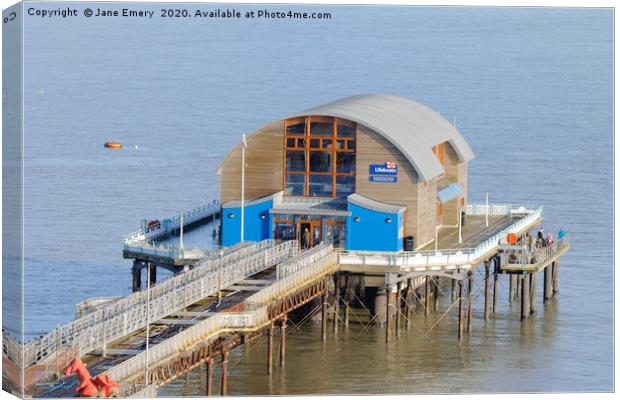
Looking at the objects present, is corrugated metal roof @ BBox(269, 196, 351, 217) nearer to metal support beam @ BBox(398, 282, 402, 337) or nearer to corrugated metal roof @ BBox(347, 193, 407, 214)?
corrugated metal roof @ BBox(347, 193, 407, 214)

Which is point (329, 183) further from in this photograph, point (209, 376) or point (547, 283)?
point (209, 376)

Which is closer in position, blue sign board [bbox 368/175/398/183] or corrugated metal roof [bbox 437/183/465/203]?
blue sign board [bbox 368/175/398/183]

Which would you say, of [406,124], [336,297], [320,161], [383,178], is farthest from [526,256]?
[320,161]

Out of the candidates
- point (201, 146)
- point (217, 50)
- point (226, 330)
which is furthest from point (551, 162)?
point (226, 330)

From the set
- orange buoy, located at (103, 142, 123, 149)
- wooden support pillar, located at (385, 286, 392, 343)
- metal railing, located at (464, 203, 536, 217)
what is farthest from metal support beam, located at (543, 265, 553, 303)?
orange buoy, located at (103, 142, 123, 149)

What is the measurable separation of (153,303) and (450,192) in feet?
97.5

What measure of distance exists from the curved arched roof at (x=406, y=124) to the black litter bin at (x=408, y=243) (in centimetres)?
261

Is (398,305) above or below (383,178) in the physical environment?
below

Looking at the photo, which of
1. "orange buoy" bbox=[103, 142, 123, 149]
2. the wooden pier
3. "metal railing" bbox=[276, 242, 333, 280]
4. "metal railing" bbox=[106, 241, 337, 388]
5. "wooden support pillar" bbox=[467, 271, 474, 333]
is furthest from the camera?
"orange buoy" bbox=[103, 142, 123, 149]

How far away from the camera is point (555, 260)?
111 m

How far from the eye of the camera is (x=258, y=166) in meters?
104

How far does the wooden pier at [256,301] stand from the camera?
258 feet

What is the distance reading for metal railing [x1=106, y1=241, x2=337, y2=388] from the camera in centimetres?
7800

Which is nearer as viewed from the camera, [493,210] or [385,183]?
[385,183]
